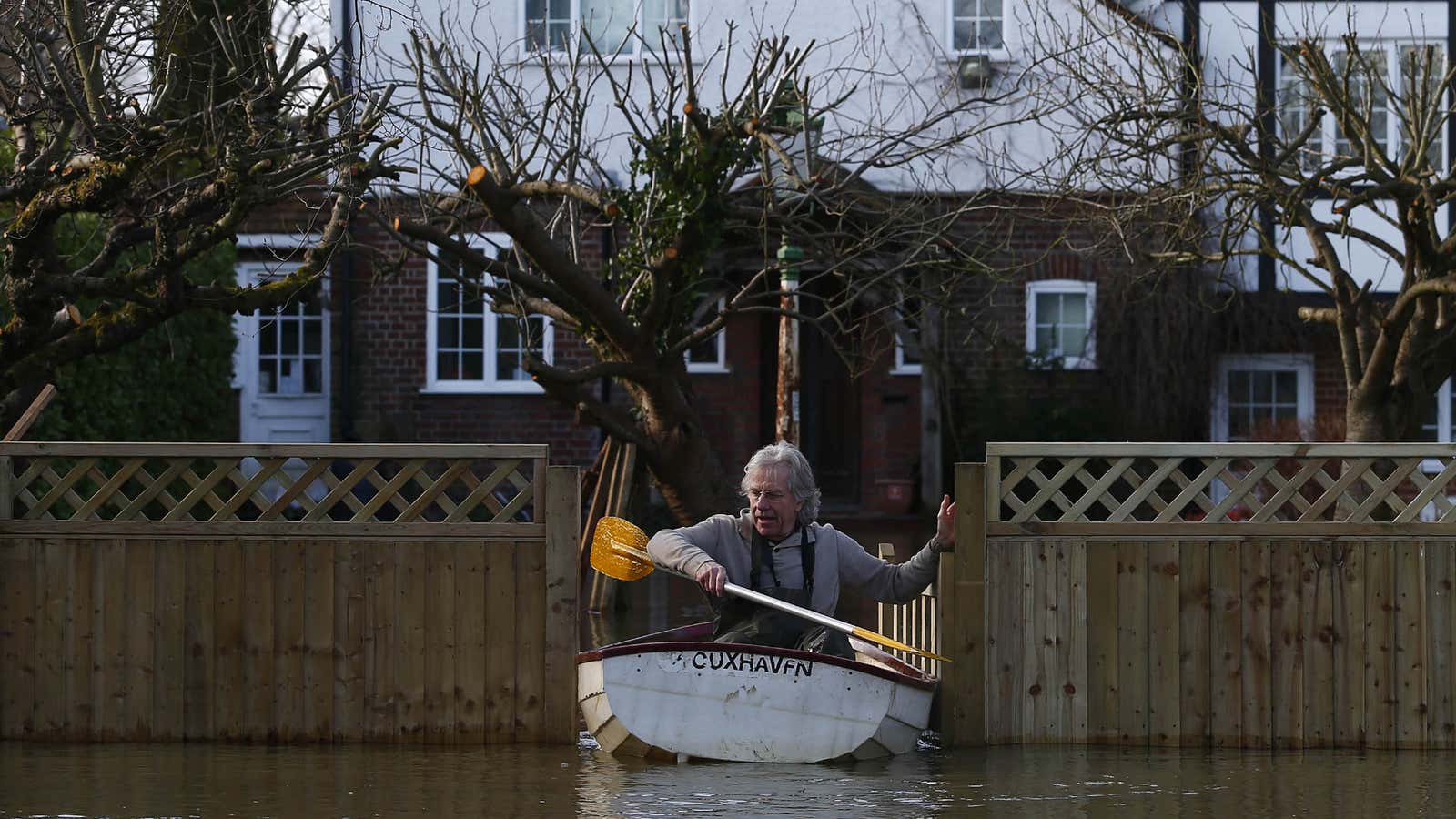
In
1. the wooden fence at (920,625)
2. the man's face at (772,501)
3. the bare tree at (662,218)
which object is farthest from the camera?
the bare tree at (662,218)

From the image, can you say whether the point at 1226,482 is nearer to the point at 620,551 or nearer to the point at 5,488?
the point at 620,551

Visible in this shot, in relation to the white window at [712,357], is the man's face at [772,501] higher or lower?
lower

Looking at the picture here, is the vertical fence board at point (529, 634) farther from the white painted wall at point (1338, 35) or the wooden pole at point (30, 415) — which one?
the white painted wall at point (1338, 35)

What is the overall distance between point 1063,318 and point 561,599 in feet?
39.3

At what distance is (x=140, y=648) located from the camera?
7.82 m

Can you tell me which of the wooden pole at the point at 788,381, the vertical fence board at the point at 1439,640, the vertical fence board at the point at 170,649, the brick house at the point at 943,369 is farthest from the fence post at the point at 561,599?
the brick house at the point at 943,369

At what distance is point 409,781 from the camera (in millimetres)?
6926

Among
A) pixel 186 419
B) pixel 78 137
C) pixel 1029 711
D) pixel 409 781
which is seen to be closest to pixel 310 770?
pixel 409 781

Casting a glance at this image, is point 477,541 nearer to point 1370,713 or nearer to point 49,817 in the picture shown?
point 49,817

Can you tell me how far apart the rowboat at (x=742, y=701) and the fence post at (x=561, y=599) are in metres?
0.36

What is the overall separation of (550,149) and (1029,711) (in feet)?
19.7

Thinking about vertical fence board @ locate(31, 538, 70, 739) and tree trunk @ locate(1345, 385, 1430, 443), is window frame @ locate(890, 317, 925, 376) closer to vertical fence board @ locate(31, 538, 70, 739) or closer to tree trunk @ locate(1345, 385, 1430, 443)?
tree trunk @ locate(1345, 385, 1430, 443)

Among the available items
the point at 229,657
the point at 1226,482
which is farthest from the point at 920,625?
the point at 229,657

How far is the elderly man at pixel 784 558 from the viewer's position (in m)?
7.49
